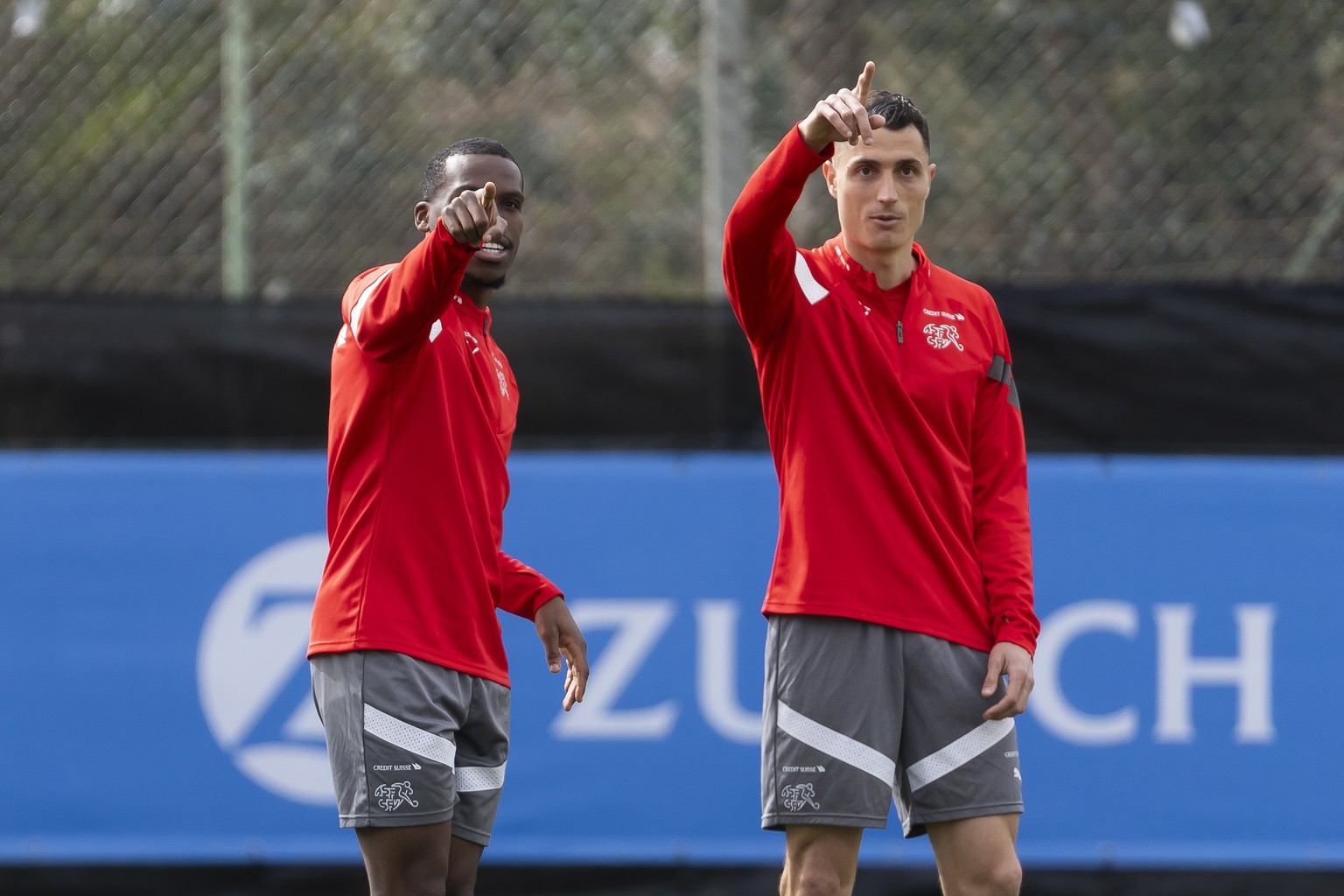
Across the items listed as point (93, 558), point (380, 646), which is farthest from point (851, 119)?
point (93, 558)

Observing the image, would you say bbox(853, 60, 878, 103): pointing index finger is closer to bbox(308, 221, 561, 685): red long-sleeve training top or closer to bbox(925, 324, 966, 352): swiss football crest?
bbox(925, 324, 966, 352): swiss football crest

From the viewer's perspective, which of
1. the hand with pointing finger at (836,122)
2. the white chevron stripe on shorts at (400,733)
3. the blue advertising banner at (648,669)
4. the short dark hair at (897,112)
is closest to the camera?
the hand with pointing finger at (836,122)

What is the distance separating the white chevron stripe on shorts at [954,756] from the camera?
335cm

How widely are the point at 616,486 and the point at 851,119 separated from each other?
2.38 meters

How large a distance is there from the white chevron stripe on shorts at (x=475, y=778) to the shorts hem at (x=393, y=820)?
159 mm

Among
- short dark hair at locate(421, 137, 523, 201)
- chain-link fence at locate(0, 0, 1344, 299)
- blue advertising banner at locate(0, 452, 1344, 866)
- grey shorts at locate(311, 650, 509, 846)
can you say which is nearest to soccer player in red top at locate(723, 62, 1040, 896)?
short dark hair at locate(421, 137, 523, 201)

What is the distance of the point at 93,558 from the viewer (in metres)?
5.18

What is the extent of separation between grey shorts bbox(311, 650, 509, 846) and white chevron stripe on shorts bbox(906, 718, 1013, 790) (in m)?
0.94

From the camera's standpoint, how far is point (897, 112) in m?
3.45

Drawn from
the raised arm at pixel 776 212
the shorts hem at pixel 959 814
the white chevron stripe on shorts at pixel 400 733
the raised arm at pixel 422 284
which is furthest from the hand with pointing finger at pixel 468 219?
the shorts hem at pixel 959 814

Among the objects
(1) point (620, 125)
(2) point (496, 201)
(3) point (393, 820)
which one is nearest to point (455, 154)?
(2) point (496, 201)

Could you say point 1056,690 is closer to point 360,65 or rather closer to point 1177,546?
point 1177,546

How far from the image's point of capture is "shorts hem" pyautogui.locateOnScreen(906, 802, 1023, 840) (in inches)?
131

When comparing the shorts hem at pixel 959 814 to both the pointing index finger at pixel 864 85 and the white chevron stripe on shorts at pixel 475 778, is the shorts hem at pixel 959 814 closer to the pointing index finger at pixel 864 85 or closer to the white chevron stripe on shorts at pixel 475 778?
the white chevron stripe on shorts at pixel 475 778
